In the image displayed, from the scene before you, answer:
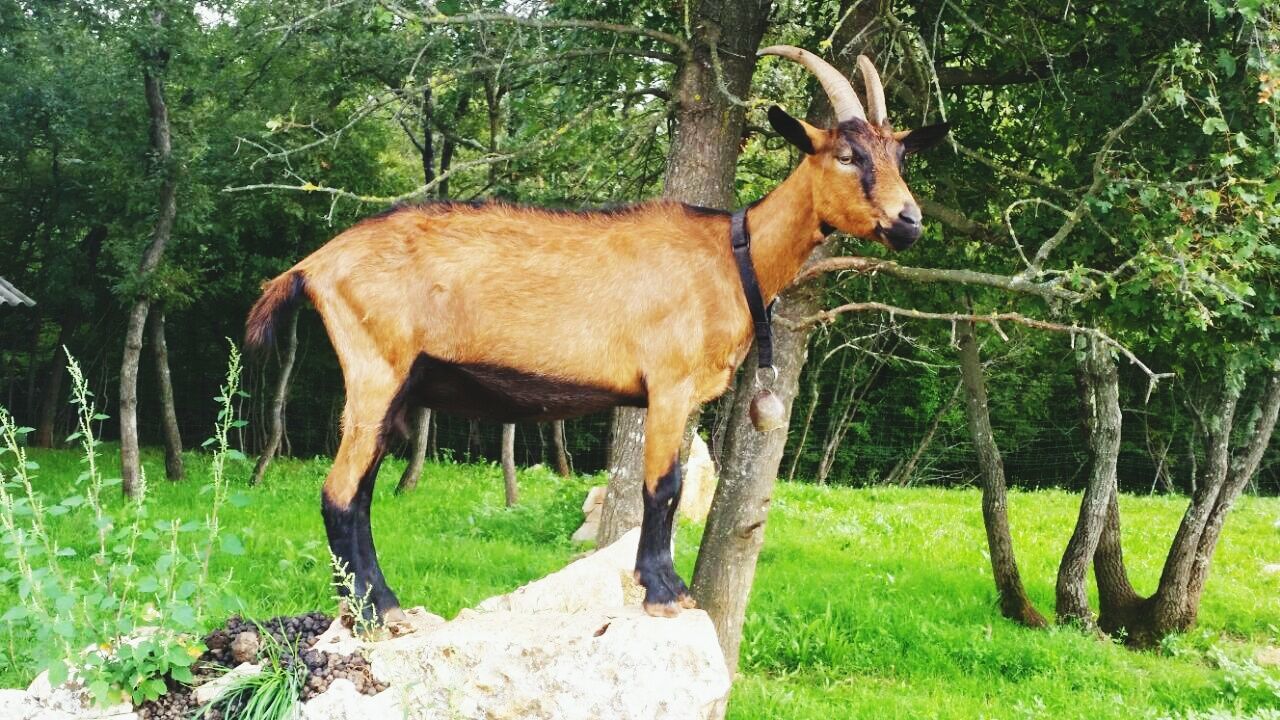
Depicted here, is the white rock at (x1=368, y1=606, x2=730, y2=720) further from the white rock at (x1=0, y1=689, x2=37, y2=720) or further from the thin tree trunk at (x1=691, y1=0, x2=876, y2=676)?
the thin tree trunk at (x1=691, y1=0, x2=876, y2=676)

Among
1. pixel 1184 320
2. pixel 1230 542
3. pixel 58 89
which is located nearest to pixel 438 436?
pixel 58 89

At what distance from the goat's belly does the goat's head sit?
3.34 feet

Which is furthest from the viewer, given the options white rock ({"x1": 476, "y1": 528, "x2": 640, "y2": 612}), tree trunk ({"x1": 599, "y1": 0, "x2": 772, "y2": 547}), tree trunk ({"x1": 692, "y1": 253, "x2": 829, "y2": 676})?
tree trunk ({"x1": 599, "y1": 0, "x2": 772, "y2": 547})

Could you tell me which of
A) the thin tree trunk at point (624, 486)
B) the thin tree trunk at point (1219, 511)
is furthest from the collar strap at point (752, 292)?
the thin tree trunk at point (1219, 511)

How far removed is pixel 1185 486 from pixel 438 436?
46.8ft

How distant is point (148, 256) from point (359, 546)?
9541 mm

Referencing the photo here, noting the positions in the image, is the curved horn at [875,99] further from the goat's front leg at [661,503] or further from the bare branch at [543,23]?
the bare branch at [543,23]

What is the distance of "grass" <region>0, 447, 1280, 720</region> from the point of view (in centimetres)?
739

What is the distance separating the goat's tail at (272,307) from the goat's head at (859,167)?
1.89 meters

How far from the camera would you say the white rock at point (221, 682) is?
13.8ft

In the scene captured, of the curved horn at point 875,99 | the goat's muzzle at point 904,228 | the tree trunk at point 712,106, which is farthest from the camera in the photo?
the tree trunk at point 712,106

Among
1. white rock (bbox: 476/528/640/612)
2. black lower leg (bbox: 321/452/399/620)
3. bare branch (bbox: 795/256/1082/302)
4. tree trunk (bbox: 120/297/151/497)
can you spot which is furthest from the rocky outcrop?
tree trunk (bbox: 120/297/151/497)

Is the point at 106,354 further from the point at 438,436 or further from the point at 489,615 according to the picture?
the point at 489,615

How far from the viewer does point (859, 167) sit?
12.8ft
